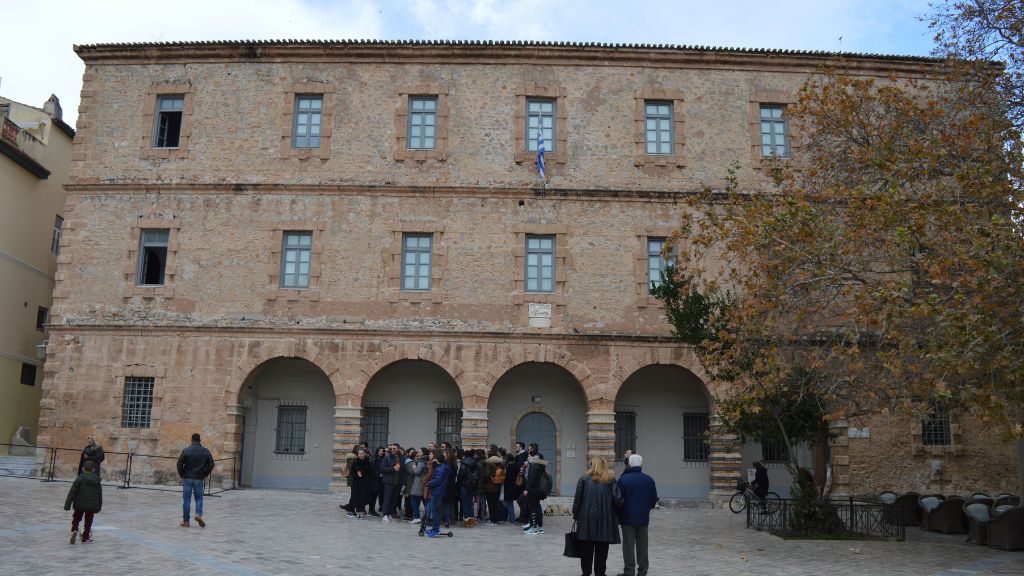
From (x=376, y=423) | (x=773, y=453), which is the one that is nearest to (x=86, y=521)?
(x=376, y=423)

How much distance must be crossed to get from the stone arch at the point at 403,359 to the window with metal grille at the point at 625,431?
4.46 m

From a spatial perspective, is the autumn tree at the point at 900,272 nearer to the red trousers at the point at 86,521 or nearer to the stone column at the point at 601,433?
the stone column at the point at 601,433

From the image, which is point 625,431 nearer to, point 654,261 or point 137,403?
point 654,261

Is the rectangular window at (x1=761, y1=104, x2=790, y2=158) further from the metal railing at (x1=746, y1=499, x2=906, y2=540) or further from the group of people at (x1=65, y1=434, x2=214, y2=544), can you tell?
the group of people at (x1=65, y1=434, x2=214, y2=544)

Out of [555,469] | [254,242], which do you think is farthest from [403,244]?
[555,469]

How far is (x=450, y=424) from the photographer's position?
23.5 meters

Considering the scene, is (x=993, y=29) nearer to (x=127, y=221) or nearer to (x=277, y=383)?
(x=277, y=383)

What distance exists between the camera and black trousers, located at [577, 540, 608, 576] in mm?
10367

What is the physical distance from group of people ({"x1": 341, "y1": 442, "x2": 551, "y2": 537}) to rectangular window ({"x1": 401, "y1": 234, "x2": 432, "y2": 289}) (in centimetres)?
550

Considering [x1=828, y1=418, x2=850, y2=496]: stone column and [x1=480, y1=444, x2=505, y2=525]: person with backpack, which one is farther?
[x1=828, y1=418, x2=850, y2=496]: stone column

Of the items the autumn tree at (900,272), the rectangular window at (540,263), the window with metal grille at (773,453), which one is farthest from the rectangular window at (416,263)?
the window with metal grille at (773,453)

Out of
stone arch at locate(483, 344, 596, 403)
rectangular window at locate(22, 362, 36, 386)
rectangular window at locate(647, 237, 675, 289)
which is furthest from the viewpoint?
rectangular window at locate(22, 362, 36, 386)

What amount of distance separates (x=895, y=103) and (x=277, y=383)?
16.3m

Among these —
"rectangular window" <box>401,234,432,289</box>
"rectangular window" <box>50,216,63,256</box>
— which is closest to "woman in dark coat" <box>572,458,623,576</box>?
"rectangular window" <box>401,234,432,289</box>
